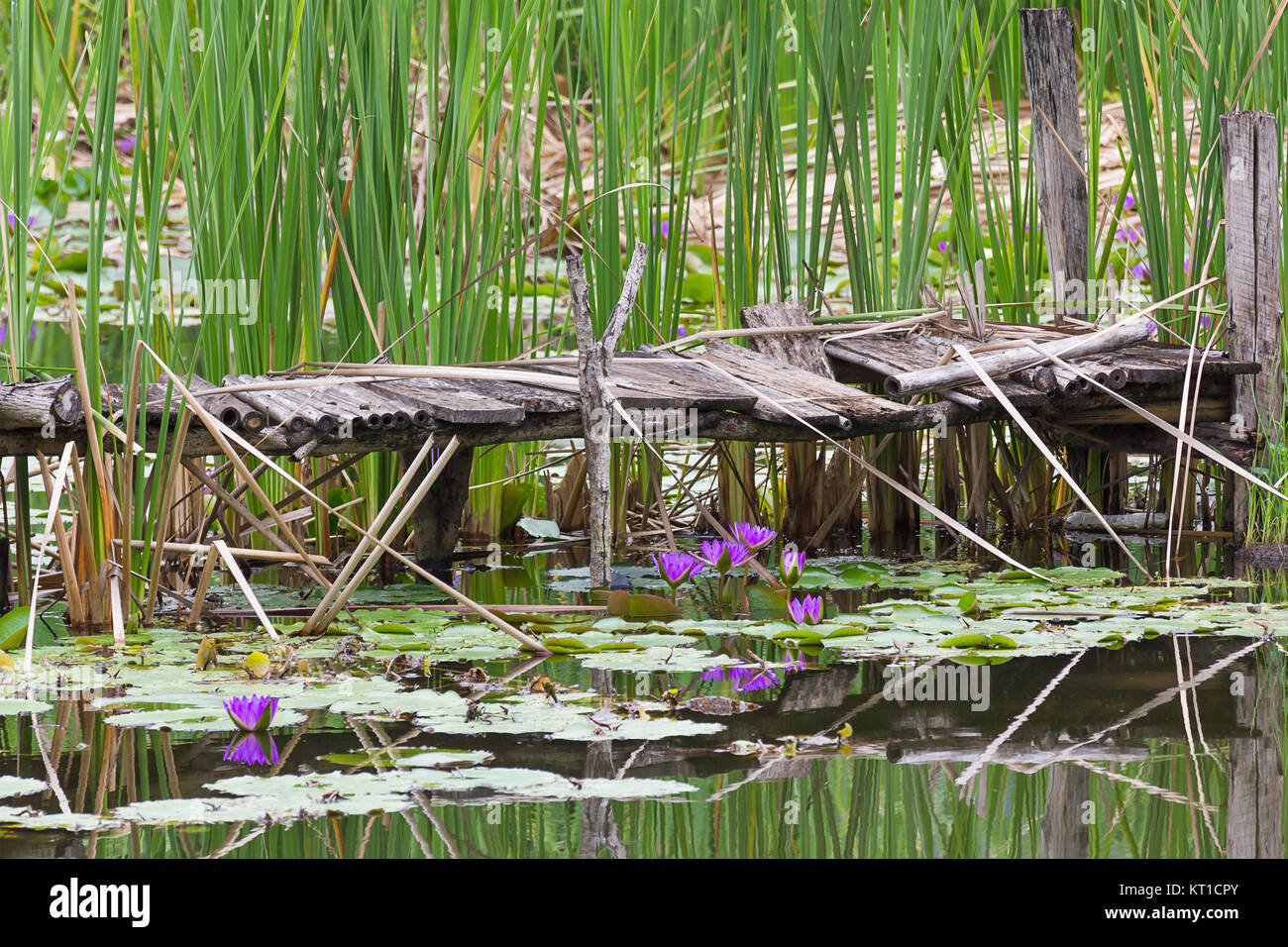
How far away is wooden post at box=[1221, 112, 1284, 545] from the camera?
3213 mm

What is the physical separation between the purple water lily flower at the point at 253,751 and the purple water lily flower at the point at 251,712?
0.01 metres

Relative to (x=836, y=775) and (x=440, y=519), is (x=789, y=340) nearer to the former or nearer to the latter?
(x=440, y=519)

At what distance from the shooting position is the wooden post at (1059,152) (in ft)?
12.2

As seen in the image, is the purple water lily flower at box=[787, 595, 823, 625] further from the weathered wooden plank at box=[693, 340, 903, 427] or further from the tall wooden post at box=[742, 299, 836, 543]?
the tall wooden post at box=[742, 299, 836, 543]

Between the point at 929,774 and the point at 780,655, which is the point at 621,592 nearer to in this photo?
the point at 780,655

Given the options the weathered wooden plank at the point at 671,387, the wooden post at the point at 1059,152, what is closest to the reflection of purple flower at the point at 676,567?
the weathered wooden plank at the point at 671,387

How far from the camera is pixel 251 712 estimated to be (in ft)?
5.59

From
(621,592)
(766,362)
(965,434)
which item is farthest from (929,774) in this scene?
(965,434)

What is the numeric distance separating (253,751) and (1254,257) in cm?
255

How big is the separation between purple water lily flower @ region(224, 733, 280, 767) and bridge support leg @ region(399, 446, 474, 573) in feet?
4.78

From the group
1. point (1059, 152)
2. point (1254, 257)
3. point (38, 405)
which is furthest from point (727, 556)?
point (1059, 152)

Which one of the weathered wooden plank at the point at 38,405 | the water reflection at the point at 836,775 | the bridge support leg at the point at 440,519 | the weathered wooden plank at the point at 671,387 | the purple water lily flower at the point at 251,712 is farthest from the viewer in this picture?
the bridge support leg at the point at 440,519

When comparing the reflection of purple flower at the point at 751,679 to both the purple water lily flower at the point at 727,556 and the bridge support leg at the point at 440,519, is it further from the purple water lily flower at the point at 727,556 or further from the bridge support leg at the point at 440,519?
the bridge support leg at the point at 440,519
